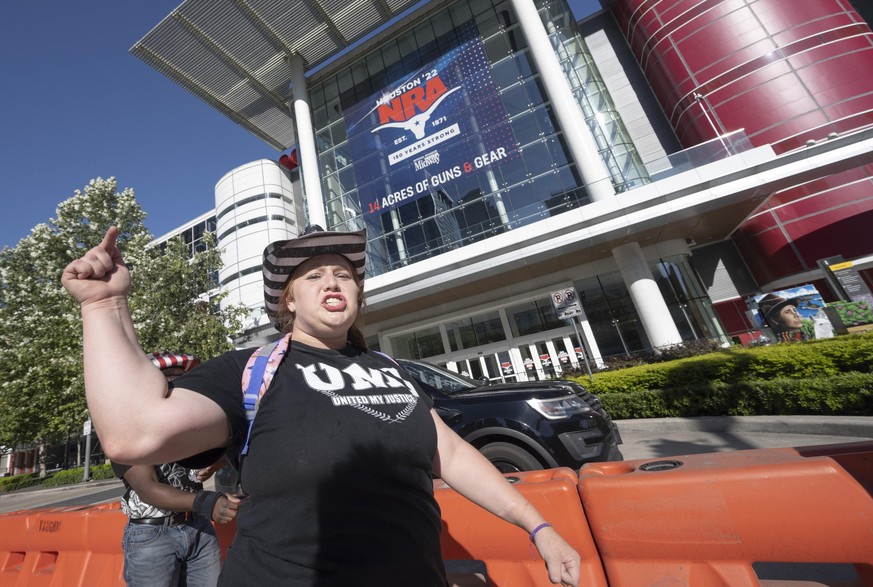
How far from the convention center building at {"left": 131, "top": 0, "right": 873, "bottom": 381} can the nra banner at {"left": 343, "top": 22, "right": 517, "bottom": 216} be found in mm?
108

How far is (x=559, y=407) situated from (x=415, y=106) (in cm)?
2078

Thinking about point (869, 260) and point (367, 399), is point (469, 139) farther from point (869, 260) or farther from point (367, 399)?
point (367, 399)

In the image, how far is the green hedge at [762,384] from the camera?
572 centimetres

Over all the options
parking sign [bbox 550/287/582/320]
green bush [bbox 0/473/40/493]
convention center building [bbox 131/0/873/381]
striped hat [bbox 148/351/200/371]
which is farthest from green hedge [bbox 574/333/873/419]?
green bush [bbox 0/473/40/493]

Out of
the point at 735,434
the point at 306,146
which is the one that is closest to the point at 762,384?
the point at 735,434

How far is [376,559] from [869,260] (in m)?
20.7

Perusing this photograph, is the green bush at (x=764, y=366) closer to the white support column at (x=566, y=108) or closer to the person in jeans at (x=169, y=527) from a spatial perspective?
the white support column at (x=566, y=108)

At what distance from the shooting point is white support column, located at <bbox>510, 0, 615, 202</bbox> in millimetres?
14597

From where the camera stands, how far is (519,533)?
220 centimetres

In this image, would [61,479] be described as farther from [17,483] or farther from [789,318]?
[789,318]

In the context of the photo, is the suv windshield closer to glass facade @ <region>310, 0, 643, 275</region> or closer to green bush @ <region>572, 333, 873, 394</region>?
green bush @ <region>572, 333, 873, 394</region>

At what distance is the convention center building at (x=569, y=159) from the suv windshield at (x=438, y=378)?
4975 mm

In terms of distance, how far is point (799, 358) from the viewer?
21.5ft

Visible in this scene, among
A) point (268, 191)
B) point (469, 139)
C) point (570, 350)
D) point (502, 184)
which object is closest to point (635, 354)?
point (570, 350)
